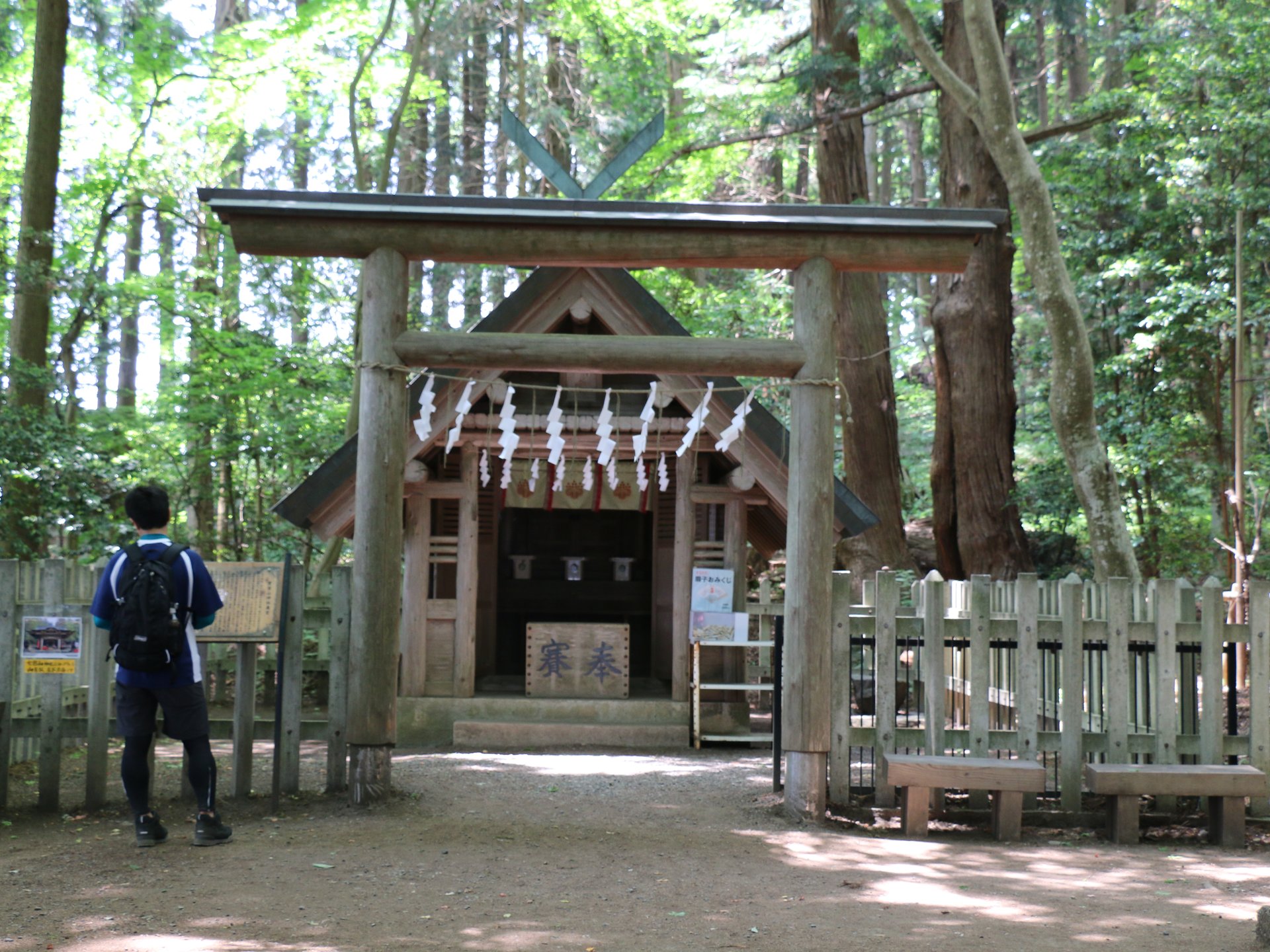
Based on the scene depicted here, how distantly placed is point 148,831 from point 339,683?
5.20ft

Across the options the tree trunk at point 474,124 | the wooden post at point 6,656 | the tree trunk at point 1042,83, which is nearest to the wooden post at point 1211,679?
the wooden post at point 6,656

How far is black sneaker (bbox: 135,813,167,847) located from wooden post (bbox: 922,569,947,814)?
4698 millimetres

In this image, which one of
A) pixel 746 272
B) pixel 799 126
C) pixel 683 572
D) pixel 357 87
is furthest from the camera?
pixel 746 272

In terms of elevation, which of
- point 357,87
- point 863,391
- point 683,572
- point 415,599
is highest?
point 357,87

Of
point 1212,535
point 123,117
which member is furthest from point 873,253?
point 123,117

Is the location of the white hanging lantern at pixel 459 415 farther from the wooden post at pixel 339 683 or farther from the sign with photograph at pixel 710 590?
the sign with photograph at pixel 710 590

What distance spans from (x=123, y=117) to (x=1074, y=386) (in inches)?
605

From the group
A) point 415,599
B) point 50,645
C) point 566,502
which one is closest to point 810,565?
point 50,645

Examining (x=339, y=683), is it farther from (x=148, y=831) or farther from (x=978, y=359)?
(x=978, y=359)

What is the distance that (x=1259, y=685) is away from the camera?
6895 mm

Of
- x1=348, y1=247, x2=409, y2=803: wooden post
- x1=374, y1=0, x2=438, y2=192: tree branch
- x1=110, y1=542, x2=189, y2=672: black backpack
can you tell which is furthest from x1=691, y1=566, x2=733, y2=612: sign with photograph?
x1=374, y1=0, x2=438, y2=192: tree branch

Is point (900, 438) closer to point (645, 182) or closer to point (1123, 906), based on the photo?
point (645, 182)

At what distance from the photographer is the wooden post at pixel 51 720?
660 cm

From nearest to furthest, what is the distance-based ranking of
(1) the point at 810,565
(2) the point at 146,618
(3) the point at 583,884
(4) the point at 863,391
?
(3) the point at 583,884 → (2) the point at 146,618 → (1) the point at 810,565 → (4) the point at 863,391
